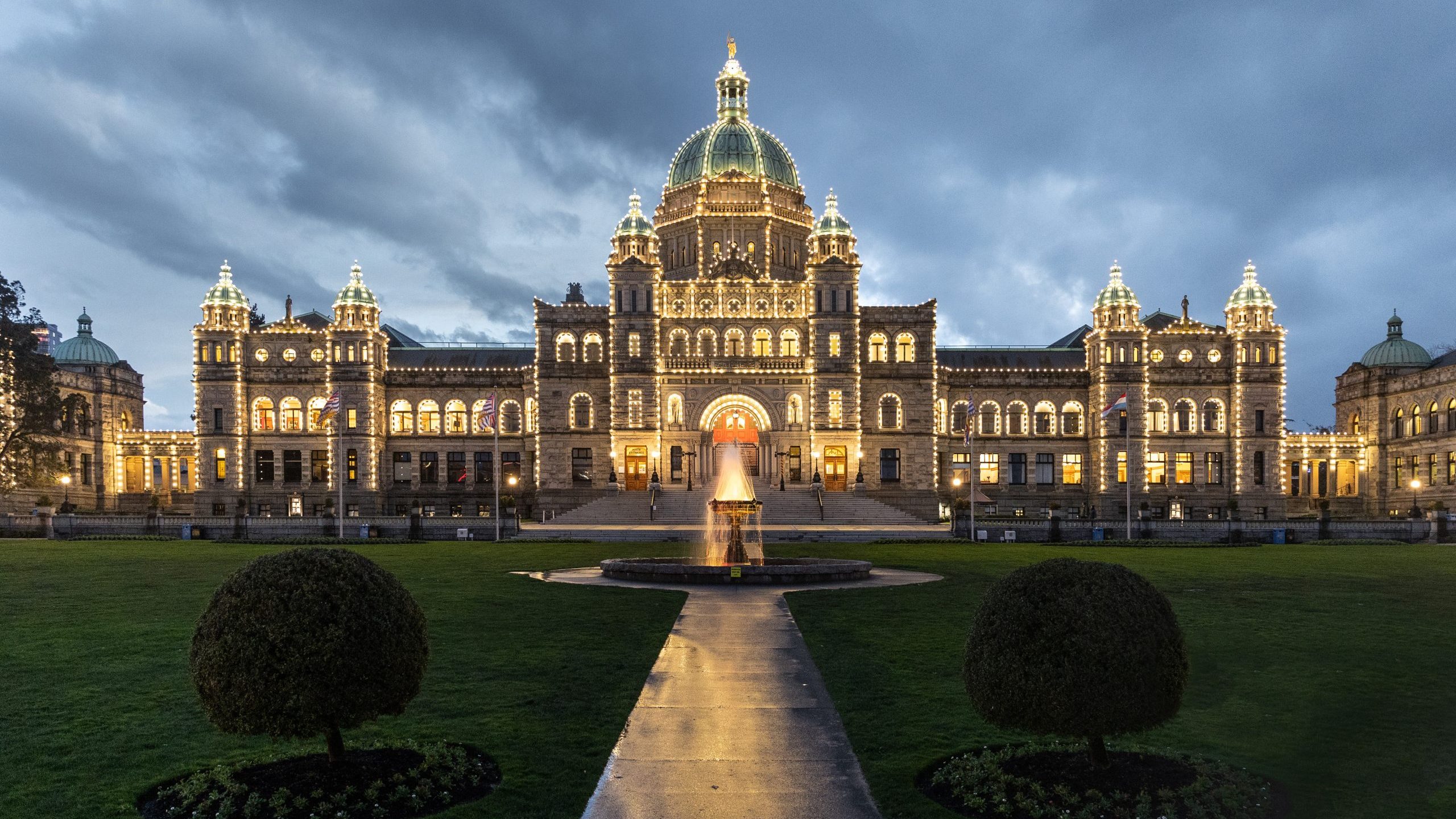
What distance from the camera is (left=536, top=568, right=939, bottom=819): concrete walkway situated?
9.95 m

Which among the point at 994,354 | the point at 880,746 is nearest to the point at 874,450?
the point at 994,354

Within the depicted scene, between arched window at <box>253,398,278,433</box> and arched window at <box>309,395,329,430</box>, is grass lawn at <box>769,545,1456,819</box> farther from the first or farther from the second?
arched window at <box>253,398,278,433</box>

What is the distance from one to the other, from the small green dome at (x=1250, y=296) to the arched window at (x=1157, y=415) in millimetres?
9921

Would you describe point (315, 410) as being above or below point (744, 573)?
above

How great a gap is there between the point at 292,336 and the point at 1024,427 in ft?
204

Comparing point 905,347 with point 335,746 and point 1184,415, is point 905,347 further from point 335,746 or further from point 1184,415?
point 335,746

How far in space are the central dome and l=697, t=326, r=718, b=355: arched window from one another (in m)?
16.3

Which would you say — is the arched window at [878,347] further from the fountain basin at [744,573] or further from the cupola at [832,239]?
the fountain basin at [744,573]

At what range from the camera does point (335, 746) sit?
1043cm

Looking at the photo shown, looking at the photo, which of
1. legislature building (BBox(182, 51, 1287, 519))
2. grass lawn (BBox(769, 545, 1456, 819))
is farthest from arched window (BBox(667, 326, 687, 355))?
grass lawn (BBox(769, 545, 1456, 819))

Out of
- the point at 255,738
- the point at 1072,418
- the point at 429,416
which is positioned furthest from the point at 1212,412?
the point at 255,738

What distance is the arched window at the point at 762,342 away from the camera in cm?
7788

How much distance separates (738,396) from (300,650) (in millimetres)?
66627

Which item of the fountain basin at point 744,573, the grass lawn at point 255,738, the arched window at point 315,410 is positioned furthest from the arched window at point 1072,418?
the grass lawn at point 255,738
